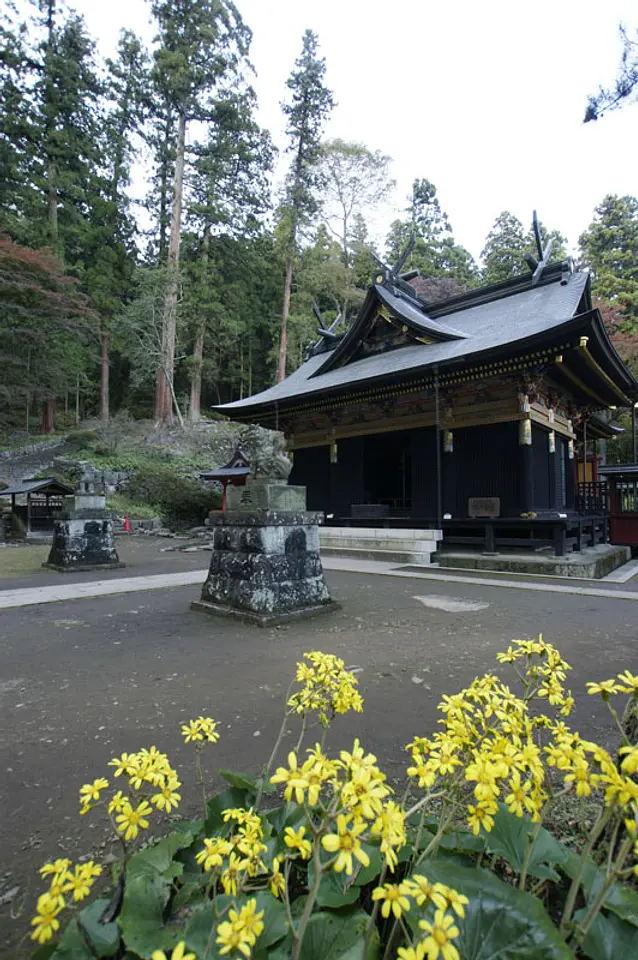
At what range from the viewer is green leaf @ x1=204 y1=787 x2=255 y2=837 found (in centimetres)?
138

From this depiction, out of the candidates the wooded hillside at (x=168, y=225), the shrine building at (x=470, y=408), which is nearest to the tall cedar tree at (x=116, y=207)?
the wooded hillside at (x=168, y=225)

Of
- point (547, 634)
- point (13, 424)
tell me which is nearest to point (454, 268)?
point (13, 424)

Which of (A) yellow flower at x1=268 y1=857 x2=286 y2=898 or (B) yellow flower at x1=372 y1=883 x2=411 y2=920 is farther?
(A) yellow flower at x1=268 y1=857 x2=286 y2=898

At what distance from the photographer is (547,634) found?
4.10 meters

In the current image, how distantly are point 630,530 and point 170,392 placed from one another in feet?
72.7

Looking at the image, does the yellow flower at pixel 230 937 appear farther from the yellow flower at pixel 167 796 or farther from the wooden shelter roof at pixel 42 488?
the wooden shelter roof at pixel 42 488

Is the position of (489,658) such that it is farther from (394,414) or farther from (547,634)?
(394,414)

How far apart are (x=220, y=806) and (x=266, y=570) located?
3.30m

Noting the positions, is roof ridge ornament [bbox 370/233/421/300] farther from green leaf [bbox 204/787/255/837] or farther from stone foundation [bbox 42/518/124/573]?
green leaf [bbox 204/787/255/837]

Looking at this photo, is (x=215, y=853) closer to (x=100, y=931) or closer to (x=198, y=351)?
(x=100, y=931)

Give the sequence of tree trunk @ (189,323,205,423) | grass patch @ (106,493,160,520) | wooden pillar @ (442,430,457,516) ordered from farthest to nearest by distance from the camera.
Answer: tree trunk @ (189,323,205,423), grass patch @ (106,493,160,520), wooden pillar @ (442,430,457,516)

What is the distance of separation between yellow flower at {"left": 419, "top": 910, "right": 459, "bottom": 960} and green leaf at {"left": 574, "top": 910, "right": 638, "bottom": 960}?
55cm

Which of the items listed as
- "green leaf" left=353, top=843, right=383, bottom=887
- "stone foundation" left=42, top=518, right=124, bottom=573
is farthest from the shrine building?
"green leaf" left=353, top=843, right=383, bottom=887

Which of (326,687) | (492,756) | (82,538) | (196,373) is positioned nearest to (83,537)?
(82,538)
